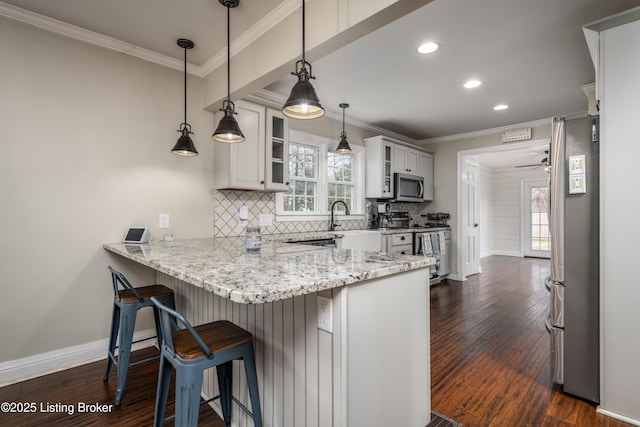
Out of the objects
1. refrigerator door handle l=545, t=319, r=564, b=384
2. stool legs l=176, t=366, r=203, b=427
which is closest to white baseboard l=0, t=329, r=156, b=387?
stool legs l=176, t=366, r=203, b=427

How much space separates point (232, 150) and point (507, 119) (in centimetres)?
405

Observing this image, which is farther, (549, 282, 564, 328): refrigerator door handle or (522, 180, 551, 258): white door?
(522, 180, 551, 258): white door

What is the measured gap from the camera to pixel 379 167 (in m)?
4.69

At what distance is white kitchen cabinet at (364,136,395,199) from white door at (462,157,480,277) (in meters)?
1.65

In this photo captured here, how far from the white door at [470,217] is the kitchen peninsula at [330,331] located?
14.5 ft

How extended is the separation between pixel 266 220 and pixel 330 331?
2.59 meters

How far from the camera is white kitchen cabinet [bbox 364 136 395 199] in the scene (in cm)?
469

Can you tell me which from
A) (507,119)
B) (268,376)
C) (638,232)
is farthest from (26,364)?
(507,119)

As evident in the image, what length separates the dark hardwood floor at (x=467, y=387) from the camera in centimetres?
178

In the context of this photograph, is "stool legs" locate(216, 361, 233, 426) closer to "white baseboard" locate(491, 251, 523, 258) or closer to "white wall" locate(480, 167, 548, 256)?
"white wall" locate(480, 167, 548, 256)

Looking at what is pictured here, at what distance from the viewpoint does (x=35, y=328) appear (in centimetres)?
228

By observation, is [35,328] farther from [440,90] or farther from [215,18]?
[440,90]

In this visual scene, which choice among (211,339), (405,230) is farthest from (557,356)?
(405,230)

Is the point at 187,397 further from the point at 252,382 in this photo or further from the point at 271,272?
the point at 271,272
